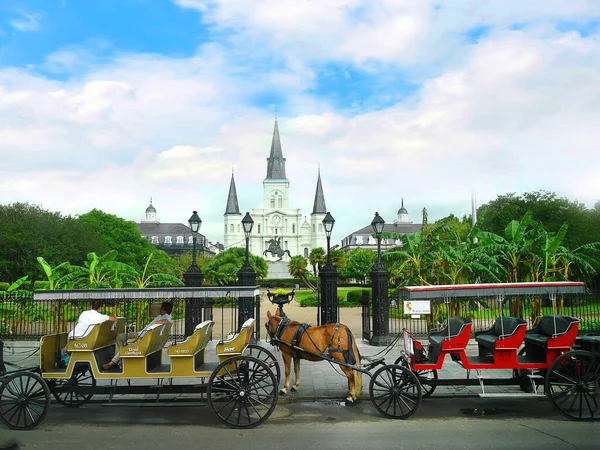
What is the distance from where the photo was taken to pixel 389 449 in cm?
644

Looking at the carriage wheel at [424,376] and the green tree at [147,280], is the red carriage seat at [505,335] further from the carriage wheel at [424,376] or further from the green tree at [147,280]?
the green tree at [147,280]

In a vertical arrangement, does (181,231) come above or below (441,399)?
above

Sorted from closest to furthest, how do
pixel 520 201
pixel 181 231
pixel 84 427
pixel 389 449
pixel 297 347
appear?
pixel 389 449
pixel 84 427
pixel 297 347
pixel 520 201
pixel 181 231

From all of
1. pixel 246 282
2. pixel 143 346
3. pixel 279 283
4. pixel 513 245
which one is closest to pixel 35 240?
pixel 246 282

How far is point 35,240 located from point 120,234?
73.7ft

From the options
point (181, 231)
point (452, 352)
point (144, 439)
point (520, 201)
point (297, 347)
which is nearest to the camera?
point (144, 439)

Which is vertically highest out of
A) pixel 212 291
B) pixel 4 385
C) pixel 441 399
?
pixel 212 291

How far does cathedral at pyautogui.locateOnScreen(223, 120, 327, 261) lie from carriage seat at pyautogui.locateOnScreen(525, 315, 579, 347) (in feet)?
384

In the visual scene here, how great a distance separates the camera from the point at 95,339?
7.82 metres

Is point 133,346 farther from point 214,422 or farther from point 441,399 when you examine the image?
point 441,399

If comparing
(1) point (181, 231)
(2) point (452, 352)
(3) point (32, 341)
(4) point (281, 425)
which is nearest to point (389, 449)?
(4) point (281, 425)

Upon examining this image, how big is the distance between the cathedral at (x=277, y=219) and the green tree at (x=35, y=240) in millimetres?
81348

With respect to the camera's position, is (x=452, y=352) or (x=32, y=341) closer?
(x=452, y=352)

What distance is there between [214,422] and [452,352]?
4.16 metres
